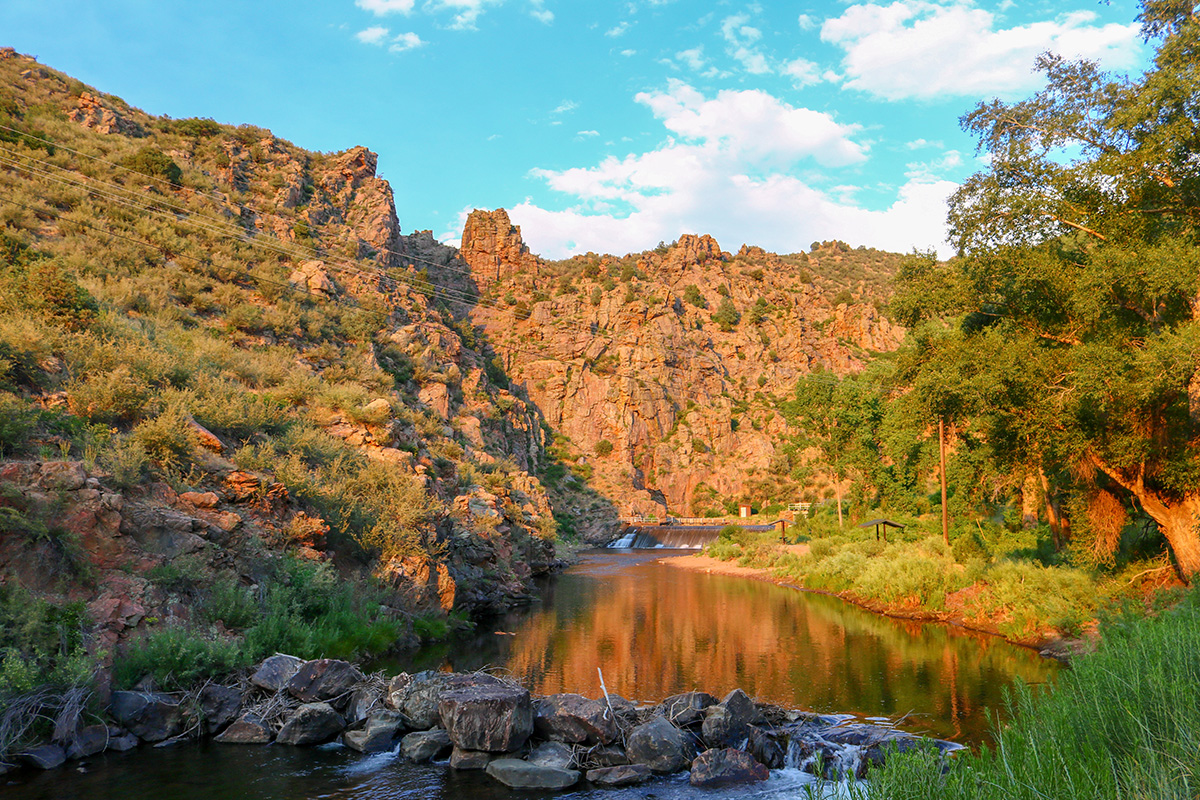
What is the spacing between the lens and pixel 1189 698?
4.69m

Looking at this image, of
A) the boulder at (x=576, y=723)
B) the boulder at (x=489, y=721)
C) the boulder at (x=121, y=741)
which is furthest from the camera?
the boulder at (x=576, y=723)

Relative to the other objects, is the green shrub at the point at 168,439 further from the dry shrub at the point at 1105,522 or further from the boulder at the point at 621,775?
the dry shrub at the point at 1105,522

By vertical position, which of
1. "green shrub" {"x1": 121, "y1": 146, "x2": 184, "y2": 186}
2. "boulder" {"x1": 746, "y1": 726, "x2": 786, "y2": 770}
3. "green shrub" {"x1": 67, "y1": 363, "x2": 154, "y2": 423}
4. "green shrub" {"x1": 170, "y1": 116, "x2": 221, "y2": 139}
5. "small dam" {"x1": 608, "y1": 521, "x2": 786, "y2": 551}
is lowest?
"small dam" {"x1": 608, "y1": 521, "x2": 786, "y2": 551}

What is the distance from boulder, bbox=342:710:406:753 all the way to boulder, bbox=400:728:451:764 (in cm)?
Result: 28

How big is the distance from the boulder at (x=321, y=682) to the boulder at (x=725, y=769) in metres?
6.12

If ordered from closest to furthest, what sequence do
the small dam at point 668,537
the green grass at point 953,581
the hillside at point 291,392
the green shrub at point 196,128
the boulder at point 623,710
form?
the boulder at point 623,710, the hillside at point 291,392, the green grass at point 953,581, the green shrub at point 196,128, the small dam at point 668,537

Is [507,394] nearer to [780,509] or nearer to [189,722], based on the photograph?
[780,509]

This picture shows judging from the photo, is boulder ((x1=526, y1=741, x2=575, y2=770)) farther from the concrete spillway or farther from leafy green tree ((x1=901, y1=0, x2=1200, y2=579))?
the concrete spillway

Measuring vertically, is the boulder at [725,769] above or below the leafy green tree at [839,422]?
below

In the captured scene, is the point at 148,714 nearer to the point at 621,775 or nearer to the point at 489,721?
the point at 489,721

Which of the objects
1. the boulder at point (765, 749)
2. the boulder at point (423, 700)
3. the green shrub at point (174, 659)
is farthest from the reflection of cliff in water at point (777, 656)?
the green shrub at point (174, 659)

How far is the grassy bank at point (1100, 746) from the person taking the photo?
3818 millimetres

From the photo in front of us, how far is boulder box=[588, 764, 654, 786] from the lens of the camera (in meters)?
8.69

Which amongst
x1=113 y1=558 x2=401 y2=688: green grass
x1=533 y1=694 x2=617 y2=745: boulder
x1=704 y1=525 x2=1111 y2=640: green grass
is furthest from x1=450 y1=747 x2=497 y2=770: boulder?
x1=704 y1=525 x2=1111 y2=640: green grass
